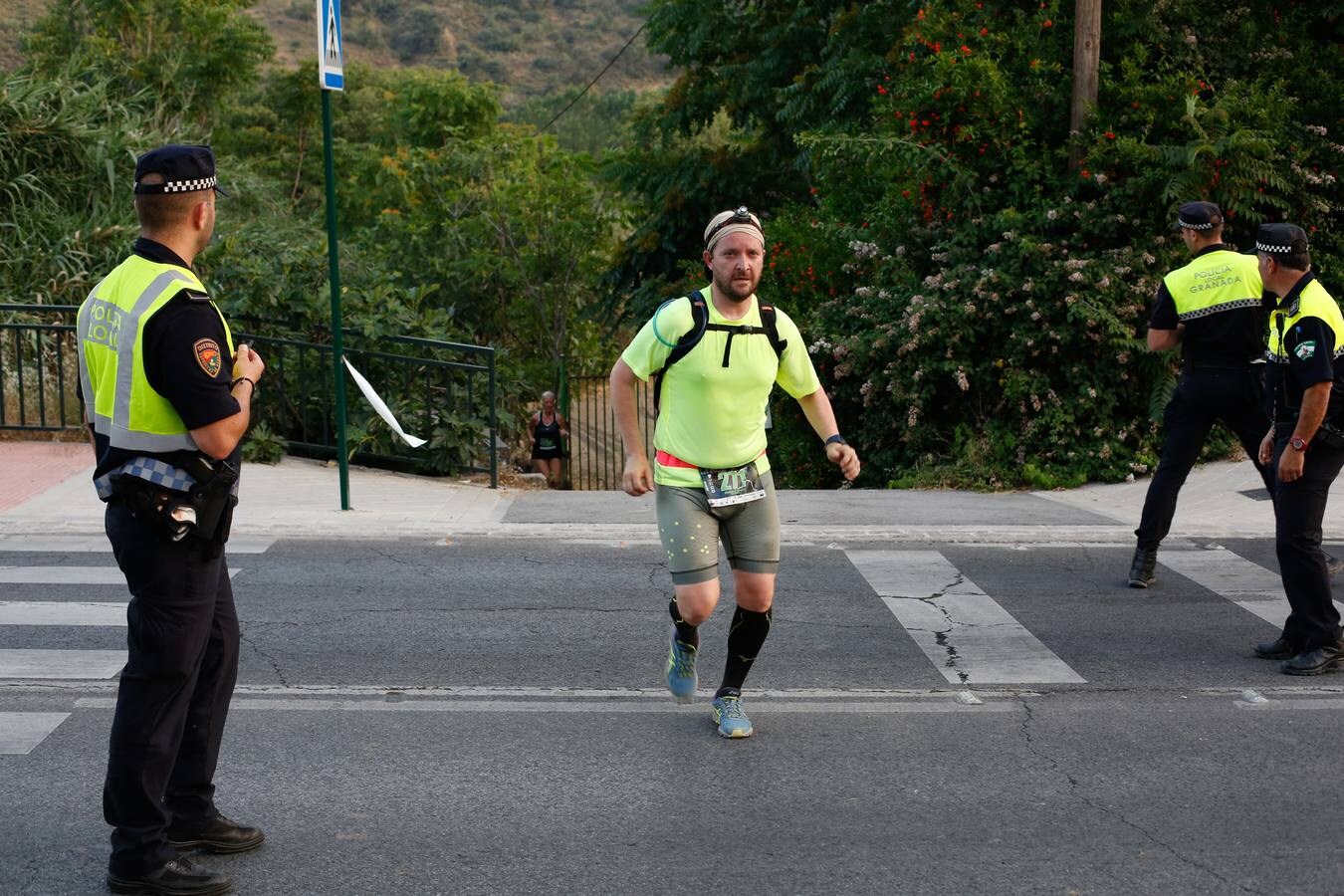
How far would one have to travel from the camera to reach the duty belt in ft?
13.4

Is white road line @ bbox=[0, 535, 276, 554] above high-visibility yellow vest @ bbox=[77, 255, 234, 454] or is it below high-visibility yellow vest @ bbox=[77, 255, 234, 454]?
below

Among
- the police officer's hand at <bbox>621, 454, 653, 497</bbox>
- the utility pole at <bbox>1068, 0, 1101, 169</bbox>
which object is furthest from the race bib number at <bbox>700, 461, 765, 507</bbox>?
the utility pole at <bbox>1068, 0, 1101, 169</bbox>

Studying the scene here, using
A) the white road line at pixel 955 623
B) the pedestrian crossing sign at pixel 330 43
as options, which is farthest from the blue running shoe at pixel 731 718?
the pedestrian crossing sign at pixel 330 43

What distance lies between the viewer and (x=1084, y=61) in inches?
512

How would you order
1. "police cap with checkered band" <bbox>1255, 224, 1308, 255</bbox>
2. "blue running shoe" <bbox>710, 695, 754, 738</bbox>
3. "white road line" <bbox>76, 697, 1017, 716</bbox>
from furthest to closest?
"police cap with checkered band" <bbox>1255, 224, 1308, 255</bbox> < "white road line" <bbox>76, 697, 1017, 716</bbox> < "blue running shoe" <bbox>710, 695, 754, 738</bbox>

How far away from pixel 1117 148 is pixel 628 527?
19.4ft

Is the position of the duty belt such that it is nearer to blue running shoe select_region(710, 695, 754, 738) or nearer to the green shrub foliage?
blue running shoe select_region(710, 695, 754, 738)

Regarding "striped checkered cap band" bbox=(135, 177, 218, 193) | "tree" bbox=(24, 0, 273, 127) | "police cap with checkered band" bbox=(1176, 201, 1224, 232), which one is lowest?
"striped checkered cap band" bbox=(135, 177, 218, 193)

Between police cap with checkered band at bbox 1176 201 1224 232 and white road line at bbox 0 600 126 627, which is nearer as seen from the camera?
white road line at bbox 0 600 126 627

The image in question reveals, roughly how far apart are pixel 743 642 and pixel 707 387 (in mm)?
1036

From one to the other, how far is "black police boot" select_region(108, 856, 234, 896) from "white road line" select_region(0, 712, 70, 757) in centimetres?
150

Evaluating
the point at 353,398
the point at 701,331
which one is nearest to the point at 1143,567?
the point at 701,331

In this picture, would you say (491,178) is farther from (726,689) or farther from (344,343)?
(726,689)

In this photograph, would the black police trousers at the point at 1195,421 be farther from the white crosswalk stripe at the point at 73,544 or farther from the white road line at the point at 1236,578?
the white crosswalk stripe at the point at 73,544
